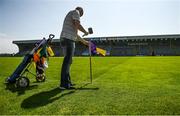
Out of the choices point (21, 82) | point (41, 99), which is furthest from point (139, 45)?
point (41, 99)

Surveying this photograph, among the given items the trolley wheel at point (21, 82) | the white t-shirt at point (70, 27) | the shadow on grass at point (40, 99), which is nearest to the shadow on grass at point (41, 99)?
the shadow on grass at point (40, 99)

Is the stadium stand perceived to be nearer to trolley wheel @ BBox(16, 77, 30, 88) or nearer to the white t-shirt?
the white t-shirt

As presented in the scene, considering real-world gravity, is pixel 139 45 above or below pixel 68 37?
above

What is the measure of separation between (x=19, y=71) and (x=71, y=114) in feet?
12.1

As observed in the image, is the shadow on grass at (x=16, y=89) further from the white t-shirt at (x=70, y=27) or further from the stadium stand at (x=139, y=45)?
the stadium stand at (x=139, y=45)

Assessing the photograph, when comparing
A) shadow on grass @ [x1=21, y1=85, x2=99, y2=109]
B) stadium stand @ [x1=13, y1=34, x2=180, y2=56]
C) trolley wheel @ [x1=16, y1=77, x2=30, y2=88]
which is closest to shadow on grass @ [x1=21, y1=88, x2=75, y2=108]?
shadow on grass @ [x1=21, y1=85, x2=99, y2=109]

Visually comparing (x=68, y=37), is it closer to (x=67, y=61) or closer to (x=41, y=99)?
(x=67, y=61)

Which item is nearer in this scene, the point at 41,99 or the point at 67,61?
the point at 41,99

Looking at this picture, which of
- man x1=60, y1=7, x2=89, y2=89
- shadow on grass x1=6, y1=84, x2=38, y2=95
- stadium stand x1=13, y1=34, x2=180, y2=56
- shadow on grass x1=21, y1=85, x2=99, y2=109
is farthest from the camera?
stadium stand x1=13, y1=34, x2=180, y2=56

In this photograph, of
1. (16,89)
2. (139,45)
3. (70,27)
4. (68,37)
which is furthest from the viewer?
(139,45)

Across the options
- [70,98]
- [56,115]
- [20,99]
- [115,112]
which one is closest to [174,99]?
[115,112]

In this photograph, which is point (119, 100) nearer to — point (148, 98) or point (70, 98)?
point (148, 98)

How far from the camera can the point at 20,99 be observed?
5.46m

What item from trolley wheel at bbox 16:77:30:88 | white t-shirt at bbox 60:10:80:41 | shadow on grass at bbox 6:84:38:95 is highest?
white t-shirt at bbox 60:10:80:41
